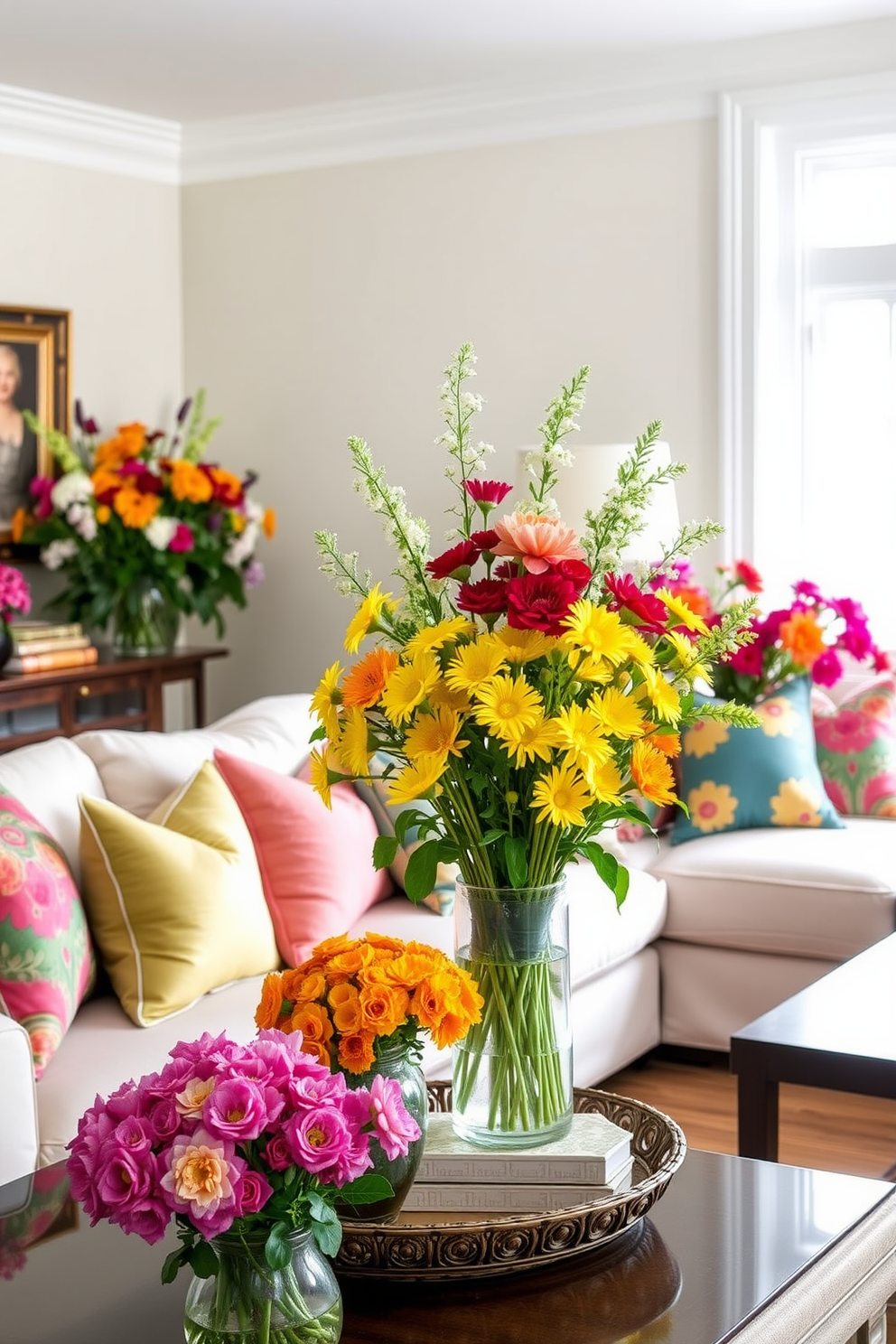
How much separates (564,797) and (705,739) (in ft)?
8.54

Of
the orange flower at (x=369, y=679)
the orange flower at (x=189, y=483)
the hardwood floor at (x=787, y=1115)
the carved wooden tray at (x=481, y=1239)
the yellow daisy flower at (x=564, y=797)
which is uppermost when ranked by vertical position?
the orange flower at (x=189, y=483)

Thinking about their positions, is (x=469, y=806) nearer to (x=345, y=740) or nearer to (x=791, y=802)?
(x=345, y=740)

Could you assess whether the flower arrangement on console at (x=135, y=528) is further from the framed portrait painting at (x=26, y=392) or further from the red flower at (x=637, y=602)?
the red flower at (x=637, y=602)

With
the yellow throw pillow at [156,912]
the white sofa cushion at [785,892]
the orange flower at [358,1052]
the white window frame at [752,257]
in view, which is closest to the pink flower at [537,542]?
the orange flower at [358,1052]

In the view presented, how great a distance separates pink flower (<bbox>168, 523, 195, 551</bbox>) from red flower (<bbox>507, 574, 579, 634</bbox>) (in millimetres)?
3767

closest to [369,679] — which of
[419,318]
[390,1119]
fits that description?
[390,1119]

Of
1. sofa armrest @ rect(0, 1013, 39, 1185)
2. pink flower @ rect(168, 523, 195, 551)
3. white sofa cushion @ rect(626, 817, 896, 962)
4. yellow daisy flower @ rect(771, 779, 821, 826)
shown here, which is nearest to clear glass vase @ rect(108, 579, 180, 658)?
pink flower @ rect(168, 523, 195, 551)

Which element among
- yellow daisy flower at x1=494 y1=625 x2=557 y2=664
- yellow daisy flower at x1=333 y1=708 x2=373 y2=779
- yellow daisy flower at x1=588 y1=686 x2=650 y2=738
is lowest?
yellow daisy flower at x1=333 y1=708 x2=373 y2=779

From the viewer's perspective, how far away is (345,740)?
1616 millimetres

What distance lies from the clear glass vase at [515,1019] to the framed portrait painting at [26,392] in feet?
12.9

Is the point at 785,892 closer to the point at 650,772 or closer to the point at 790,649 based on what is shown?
the point at 790,649

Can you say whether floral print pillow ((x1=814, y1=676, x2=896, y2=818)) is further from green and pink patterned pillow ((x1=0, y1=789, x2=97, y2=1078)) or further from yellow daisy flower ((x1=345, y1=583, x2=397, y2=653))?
yellow daisy flower ((x1=345, y1=583, x2=397, y2=653))

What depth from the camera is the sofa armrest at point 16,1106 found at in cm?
221

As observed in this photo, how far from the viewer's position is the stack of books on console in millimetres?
1615
